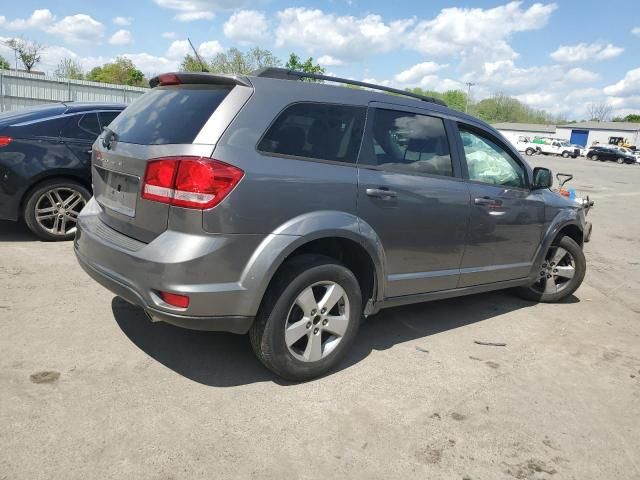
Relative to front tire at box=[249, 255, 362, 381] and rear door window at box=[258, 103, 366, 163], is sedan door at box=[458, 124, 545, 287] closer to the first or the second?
rear door window at box=[258, 103, 366, 163]

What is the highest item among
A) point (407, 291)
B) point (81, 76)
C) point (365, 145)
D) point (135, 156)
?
point (81, 76)

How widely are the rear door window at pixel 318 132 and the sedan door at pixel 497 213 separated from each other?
3.90ft

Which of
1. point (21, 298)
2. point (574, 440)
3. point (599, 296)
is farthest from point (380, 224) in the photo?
point (599, 296)

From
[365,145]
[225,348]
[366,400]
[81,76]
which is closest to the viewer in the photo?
[366,400]

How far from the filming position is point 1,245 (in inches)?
226

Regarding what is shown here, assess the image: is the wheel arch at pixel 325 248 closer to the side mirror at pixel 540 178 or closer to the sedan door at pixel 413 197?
the sedan door at pixel 413 197

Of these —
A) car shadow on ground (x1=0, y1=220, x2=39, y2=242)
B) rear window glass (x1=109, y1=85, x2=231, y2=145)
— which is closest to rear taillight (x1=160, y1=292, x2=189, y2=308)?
rear window glass (x1=109, y1=85, x2=231, y2=145)

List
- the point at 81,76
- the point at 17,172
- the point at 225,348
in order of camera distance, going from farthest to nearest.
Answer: the point at 81,76 → the point at 17,172 → the point at 225,348

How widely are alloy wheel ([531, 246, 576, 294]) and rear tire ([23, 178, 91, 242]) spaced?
16.3 feet

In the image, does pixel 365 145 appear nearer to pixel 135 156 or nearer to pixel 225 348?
pixel 135 156

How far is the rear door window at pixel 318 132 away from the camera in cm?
309

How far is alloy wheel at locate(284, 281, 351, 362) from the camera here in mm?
3235

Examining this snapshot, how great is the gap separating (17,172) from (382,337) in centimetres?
416

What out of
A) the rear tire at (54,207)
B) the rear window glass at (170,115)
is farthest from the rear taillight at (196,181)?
the rear tire at (54,207)
